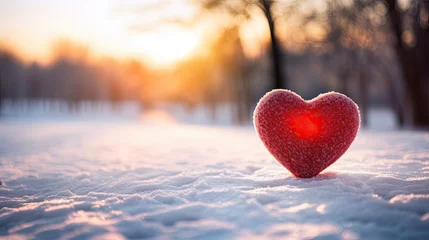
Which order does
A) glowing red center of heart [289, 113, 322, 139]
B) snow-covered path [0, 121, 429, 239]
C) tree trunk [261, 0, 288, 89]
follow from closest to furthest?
snow-covered path [0, 121, 429, 239] → glowing red center of heart [289, 113, 322, 139] → tree trunk [261, 0, 288, 89]

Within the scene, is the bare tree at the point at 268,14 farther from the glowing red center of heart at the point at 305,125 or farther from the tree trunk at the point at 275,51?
the glowing red center of heart at the point at 305,125

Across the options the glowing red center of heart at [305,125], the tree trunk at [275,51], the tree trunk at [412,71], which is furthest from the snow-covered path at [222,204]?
the tree trunk at [412,71]

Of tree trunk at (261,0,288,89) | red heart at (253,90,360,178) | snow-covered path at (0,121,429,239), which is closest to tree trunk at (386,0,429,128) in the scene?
tree trunk at (261,0,288,89)

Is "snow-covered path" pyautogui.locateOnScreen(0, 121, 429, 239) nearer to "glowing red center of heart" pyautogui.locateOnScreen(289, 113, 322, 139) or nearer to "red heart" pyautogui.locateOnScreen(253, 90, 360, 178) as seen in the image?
"red heart" pyautogui.locateOnScreen(253, 90, 360, 178)

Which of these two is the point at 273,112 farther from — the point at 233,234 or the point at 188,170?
the point at 188,170

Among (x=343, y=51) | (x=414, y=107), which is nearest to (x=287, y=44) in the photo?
(x=343, y=51)

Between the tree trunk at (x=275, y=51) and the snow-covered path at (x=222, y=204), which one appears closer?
the snow-covered path at (x=222, y=204)

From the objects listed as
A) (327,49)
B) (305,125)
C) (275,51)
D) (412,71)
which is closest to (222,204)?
(305,125)

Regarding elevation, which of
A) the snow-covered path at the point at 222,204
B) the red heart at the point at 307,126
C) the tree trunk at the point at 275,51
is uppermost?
the tree trunk at the point at 275,51
